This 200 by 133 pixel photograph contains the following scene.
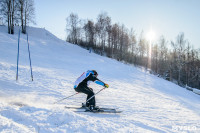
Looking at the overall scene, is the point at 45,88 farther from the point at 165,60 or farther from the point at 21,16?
the point at 165,60

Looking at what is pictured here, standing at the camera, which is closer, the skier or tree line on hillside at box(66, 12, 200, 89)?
the skier

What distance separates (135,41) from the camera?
36.2 m

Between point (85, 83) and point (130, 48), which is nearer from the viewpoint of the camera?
point (85, 83)

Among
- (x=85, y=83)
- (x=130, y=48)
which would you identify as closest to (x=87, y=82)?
(x=85, y=83)

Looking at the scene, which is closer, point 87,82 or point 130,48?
point 87,82

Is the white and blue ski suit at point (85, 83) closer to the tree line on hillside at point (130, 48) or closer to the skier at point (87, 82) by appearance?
the skier at point (87, 82)

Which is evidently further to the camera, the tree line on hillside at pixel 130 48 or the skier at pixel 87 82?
the tree line on hillside at pixel 130 48

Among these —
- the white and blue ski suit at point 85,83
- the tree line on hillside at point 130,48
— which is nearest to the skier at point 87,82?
the white and blue ski suit at point 85,83

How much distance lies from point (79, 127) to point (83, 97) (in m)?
3.75

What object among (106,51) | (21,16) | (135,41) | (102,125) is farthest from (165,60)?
(102,125)

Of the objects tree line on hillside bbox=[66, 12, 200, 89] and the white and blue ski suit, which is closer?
the white and blue ski suit

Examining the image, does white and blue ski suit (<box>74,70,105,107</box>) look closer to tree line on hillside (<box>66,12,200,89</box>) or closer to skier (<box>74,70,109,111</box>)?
skier (<box>74,70,109,111</box>)

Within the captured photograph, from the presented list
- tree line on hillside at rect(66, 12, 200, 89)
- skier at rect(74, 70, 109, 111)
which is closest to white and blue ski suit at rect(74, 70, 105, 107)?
skier at rect(74, 70, 109, 111)

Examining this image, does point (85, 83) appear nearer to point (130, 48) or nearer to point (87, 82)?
point (87, 82)
